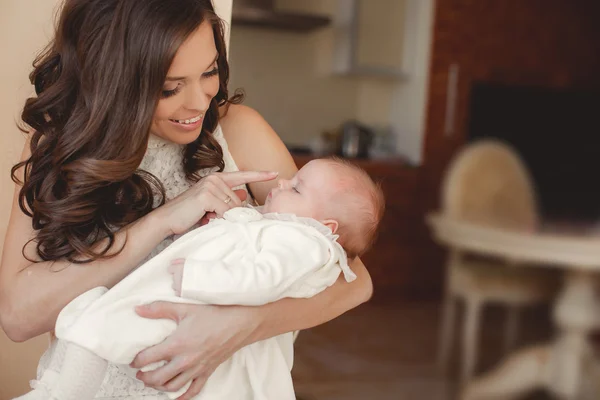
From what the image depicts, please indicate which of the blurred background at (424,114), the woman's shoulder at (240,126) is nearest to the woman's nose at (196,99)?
the woman's shoulder at (240,126)

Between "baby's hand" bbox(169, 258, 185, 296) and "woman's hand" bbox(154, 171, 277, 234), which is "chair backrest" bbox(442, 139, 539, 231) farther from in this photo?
"baby's hand" bbox(169, 258, 185, 296)

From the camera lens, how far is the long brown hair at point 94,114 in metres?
0.90

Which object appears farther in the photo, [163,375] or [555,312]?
[555,312]

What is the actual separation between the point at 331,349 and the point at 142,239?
81.2 inches

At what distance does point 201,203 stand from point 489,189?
1942 millimetres

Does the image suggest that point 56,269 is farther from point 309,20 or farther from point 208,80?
point 309,20

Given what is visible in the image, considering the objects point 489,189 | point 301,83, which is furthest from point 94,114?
point 301,83

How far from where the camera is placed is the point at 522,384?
2.22 metres

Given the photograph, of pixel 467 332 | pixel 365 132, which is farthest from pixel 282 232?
pixel 365 132

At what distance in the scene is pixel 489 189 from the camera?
262 centimetres

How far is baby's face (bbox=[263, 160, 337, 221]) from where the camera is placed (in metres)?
0.97

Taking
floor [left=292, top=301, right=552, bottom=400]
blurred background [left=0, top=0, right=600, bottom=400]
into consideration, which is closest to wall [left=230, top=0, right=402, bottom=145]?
blurred background [left=0, top=0, right=600, bottom=400]

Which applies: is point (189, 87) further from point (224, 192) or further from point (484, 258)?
point (484, 258)

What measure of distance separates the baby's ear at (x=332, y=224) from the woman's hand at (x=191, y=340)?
0.59 feet
